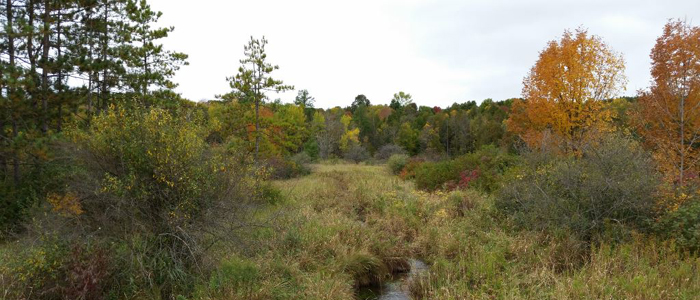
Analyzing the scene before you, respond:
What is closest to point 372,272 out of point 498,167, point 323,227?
point 323,227

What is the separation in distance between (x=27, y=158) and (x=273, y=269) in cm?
731

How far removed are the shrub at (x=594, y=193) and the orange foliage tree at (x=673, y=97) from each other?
1.01 m

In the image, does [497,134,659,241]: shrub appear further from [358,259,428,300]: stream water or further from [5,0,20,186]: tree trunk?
[5,0,20,186]: tree trunk

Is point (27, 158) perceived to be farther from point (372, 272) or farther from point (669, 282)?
point (669, 282)

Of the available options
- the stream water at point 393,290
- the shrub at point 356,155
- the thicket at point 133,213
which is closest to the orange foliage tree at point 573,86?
the stream water at point 393,290

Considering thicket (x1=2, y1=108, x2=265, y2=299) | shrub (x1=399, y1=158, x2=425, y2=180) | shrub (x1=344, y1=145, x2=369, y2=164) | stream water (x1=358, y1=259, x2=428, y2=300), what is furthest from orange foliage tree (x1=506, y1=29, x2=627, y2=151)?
shrub (x1=344, y1=145, x2=369, y2=164)

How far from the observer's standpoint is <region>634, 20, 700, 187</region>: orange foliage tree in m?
10.3

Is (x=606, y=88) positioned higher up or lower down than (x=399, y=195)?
higher up

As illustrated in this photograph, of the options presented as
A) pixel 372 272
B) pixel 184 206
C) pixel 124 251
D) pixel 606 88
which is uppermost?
pixel 606 88

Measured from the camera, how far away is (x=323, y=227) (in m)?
10.1

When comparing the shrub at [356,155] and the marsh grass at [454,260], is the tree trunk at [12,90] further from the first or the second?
the shrub at [356,155]

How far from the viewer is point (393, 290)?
8.01 metres

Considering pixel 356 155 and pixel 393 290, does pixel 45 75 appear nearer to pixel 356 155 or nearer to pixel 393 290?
pixel 393 290

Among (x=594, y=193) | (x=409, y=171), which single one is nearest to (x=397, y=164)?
(x=409, y=171)
